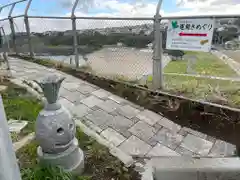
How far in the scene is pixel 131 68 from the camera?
431 cm

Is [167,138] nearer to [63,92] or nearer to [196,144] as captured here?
[196,144]

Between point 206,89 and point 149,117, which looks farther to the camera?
point 206,89

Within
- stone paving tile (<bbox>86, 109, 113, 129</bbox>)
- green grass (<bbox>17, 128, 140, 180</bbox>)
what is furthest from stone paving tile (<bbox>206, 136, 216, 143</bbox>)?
stone paving tile (<bbox>86, 109, 113, 129</bbox>)

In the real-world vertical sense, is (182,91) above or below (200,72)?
below

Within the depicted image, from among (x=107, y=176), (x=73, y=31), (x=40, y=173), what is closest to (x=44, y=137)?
Answer: (x=40, y=173)

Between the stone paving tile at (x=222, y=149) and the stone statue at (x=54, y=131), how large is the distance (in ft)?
5.61

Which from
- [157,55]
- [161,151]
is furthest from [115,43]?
[161,151]

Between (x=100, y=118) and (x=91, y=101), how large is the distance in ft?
2.09

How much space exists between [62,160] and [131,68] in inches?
107

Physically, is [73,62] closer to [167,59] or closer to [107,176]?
[167,59]

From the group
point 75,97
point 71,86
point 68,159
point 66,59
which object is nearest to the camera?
point 68,159

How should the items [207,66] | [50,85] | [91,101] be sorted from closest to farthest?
[50,85] → [207,66] → [91,101]

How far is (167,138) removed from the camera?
2.85 m

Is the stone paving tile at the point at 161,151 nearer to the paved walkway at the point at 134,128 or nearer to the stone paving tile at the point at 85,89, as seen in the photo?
the paved walkway at the point at 134,128
